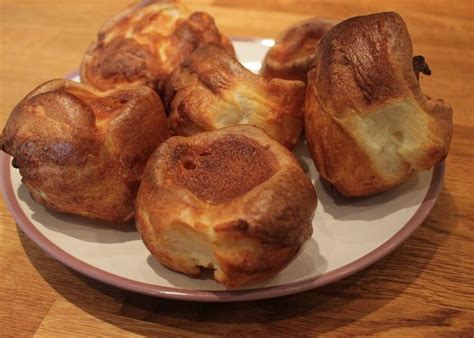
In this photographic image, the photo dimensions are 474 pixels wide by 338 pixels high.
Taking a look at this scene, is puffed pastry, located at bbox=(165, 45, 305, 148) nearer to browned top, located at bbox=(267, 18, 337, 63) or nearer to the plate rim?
browned top, located at bbox=(267, 18, 337, 63)

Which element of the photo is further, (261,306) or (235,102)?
(235,102)

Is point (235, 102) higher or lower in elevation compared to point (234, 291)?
higher

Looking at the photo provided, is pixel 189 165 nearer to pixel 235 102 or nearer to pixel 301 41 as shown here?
pixel 235 102

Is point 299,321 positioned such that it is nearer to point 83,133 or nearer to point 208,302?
point 208,302

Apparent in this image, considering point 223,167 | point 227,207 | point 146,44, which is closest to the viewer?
point 227,207

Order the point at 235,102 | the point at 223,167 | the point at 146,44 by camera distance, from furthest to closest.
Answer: the point at 146,44, the point at 235,102, the point at 223,167

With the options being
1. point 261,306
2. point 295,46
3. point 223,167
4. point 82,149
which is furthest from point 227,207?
point 295,46
